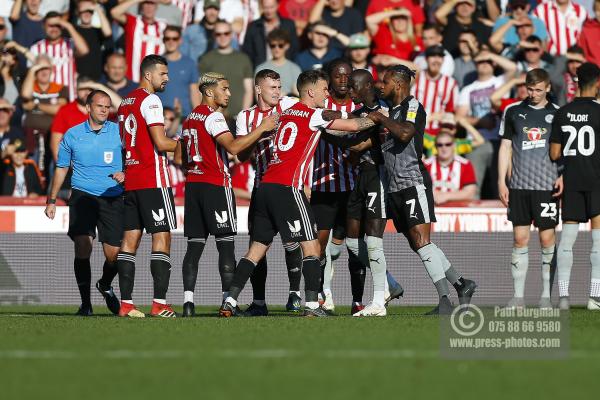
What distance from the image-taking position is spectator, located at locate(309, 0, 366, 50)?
61.6 ft

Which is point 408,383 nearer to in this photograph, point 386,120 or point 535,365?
point 535,365

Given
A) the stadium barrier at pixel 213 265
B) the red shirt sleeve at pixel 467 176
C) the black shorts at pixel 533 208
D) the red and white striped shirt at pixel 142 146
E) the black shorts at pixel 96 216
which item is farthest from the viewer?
the red shirt sleeve at pixel 467 176

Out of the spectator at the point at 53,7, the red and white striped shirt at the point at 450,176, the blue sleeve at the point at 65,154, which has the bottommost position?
the red and white striped shirt at the point at 450,176

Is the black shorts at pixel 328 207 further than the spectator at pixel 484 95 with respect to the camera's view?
No

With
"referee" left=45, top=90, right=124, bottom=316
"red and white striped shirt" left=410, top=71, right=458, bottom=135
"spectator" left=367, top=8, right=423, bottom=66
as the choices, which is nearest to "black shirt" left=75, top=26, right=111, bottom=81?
"spectator" left=367, top=8, right=423, bottom=66

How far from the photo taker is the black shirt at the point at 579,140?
1261 cm

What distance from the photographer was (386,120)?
10.8 m

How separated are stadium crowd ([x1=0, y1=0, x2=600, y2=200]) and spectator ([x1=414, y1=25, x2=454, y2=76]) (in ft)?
0.07

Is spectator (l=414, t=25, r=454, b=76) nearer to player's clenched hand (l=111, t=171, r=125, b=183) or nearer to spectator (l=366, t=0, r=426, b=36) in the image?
spectator (l=366, t=0, r=426, b=36)

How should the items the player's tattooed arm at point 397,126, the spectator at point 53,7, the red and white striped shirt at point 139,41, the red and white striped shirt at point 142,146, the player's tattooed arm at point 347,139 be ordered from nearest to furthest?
the player's tattooed arm at point 397,126, the red and white striped shirt at point 142,146, the player's tattooed arm at point 347,139, the red and white striped shirt at point 139,41, the spectator at point 53,7

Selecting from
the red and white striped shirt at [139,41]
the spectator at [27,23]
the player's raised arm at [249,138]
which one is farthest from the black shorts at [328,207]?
the spectator at [27,23]

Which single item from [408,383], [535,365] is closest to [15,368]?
[408,383]

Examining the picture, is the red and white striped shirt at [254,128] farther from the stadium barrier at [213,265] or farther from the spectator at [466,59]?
the spectator at [466,59]

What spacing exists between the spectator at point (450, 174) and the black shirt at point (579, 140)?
3.64 metres
